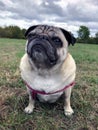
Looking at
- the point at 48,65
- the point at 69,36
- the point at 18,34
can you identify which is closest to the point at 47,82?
the point at 48,65

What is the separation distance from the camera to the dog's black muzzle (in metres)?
2.90

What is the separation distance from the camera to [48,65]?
3.10m

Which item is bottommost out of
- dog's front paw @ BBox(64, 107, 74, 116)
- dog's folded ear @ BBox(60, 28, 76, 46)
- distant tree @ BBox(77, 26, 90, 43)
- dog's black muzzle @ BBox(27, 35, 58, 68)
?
distant tree @ BBox(77, 26, 90, 43)

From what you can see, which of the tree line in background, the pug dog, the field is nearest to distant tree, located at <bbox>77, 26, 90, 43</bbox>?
the tree line in background

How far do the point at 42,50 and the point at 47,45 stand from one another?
7 centimetres

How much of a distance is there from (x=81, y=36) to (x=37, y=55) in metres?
26.7

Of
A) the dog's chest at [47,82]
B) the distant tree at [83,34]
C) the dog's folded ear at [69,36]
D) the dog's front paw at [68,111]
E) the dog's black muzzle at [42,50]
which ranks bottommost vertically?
the distant tree at [83,34]

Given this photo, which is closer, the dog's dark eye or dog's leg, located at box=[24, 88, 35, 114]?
the dog's dark eye

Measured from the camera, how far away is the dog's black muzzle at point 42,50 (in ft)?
9.53

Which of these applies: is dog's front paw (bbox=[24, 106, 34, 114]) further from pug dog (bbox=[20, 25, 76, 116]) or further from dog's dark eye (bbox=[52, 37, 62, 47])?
dog's dark eye (bbox=[52, 37, 62, 47])

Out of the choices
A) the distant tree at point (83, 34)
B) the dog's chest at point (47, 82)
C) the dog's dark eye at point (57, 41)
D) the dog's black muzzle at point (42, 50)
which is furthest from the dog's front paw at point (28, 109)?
the distant tree at point (83, 34)

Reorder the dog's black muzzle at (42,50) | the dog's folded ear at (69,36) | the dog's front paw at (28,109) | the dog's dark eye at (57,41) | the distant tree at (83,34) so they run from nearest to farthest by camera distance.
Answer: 1. the dog's black muzzle at (42,50)
2. the dog's dark eye at (57,41)
3. the dog's folded ear at (69,36)
4. the dog's front paw at (28,109)
5. the distant tree at (83,34)

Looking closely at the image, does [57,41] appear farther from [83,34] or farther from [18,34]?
[83,34]

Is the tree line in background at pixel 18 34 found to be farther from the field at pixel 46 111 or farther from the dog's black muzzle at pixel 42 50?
the dog's black muzzle at pixel 42 50
